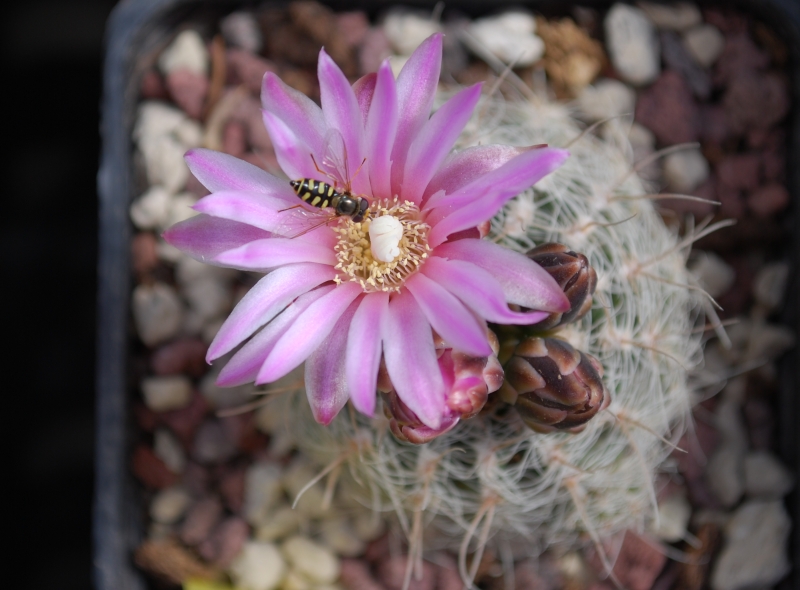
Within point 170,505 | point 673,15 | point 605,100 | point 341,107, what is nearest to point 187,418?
point 170,505

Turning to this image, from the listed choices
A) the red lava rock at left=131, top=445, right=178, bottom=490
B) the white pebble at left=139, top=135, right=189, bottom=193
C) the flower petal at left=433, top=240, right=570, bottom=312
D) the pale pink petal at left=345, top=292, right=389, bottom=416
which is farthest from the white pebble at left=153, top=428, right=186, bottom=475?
the flower petal at left=433, top=240, right=570, bottom=312

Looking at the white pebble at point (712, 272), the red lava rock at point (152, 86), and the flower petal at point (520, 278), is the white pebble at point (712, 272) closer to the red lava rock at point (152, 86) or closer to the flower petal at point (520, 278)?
the flower petal at point (520, 278)

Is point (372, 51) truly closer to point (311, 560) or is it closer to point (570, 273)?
point (570, 273)

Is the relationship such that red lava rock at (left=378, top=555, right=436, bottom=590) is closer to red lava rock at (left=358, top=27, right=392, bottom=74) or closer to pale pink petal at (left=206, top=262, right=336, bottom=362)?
pale pink petal at (left=206, top=262, right=336, bottom=362)

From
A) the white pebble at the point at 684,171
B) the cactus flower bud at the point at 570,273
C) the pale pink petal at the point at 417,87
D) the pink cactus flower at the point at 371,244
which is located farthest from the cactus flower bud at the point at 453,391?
the white pebble at the point at 684,171

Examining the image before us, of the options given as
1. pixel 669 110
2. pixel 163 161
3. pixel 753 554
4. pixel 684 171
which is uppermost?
pixel 163 161

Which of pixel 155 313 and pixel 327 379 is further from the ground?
pixel 327 379
